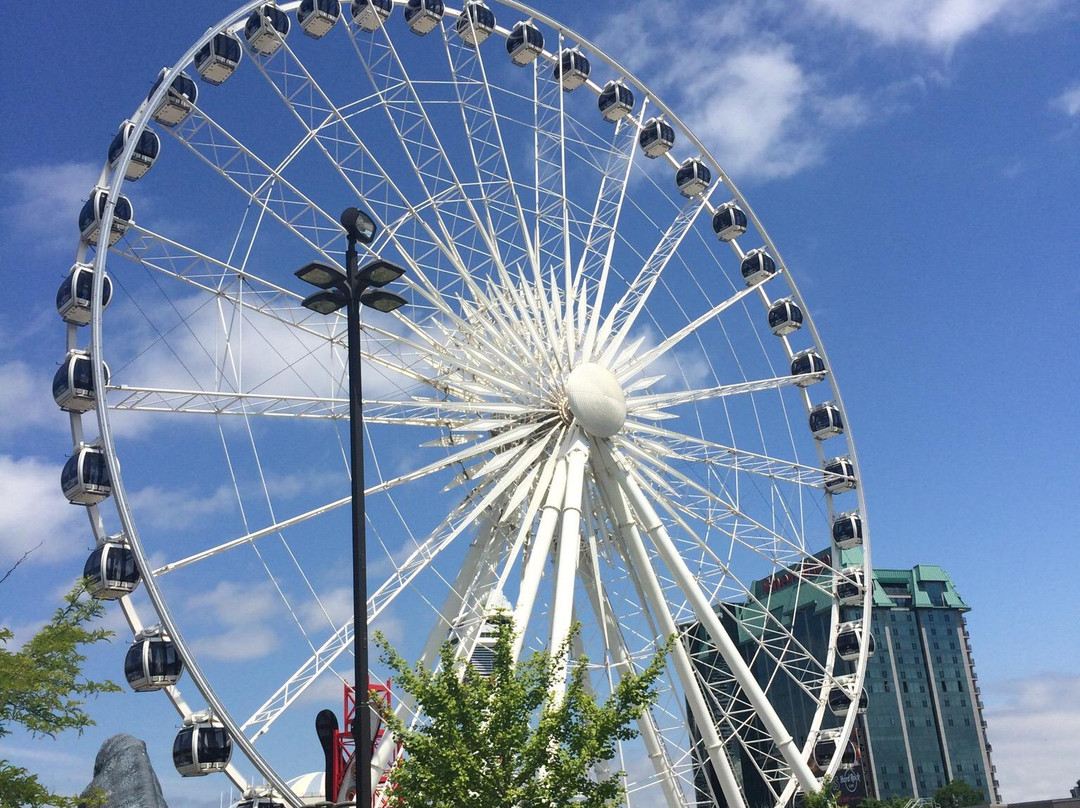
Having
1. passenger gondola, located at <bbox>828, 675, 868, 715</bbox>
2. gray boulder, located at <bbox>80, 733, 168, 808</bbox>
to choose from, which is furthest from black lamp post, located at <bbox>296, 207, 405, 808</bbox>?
gray boulder, located at <bbox>80, 733, 168, 808</bbox>

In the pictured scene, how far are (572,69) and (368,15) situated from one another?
6964 millimetres

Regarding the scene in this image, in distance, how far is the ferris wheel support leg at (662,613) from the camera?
29.2 meters

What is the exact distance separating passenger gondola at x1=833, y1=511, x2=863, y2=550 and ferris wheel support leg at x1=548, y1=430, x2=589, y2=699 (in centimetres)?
Result: 1201

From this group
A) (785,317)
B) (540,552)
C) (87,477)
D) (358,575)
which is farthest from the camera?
(785,317)

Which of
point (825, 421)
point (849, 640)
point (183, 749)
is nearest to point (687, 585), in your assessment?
point (849, 640)

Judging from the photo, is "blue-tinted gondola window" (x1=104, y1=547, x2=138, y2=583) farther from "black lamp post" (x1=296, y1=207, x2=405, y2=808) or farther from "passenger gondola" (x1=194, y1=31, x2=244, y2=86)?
"passenger gondola" (x1=194, y1=31, x2=244, y2=86)

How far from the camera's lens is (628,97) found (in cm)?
3778

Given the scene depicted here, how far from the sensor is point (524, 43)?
35938 millimetres

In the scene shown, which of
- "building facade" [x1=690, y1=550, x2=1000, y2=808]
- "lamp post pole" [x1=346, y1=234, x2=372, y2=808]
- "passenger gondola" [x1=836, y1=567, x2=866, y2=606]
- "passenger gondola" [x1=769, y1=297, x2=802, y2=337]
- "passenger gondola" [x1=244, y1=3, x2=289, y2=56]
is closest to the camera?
"lamp post pole" [x1=346, y1=234, x2=372, y2=808]

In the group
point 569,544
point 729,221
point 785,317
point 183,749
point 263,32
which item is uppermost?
point 263,32

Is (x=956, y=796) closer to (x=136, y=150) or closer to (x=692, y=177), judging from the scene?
(x=692, y=177)

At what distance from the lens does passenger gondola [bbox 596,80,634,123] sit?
3747 centimetres

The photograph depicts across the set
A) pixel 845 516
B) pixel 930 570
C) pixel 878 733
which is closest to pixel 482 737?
pixel 845 516

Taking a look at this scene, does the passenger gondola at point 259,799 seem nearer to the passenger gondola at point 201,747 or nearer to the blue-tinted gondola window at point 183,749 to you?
the passenger gondola at point 201,747
